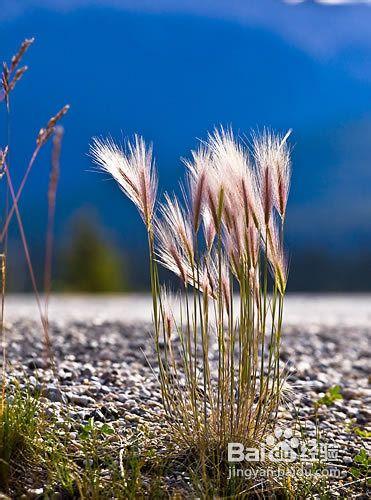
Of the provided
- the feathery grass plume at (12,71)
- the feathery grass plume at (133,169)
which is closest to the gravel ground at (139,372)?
the feathery grass plume at (133,169)

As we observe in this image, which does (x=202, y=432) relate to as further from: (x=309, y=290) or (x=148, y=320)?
(x=309, y=290)

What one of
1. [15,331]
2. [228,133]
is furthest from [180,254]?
[15,331]

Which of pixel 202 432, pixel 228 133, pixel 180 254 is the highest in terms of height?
pixel 228 133

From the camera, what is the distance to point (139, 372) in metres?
3.99

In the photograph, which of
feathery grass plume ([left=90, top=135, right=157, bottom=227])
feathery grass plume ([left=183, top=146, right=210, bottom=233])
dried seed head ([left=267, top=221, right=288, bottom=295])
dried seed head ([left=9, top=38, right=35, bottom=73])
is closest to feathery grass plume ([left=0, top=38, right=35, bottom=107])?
dried seed head ([left=9, top=38, right=35, bottom=73])

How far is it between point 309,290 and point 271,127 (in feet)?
79.0

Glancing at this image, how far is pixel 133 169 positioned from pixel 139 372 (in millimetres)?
1669

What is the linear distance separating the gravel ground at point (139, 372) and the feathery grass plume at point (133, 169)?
34.9 inches

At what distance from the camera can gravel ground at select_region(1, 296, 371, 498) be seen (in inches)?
122

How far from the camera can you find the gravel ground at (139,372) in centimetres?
311

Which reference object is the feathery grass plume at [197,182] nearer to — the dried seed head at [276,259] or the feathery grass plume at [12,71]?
the dried seed head at [276,259]

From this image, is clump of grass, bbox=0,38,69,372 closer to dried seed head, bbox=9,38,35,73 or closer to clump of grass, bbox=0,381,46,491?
dried seed head, bbox=9,38,35,73

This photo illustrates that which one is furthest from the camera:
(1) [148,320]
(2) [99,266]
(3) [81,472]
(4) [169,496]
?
(2) [99,266]

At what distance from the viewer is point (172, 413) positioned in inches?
110
